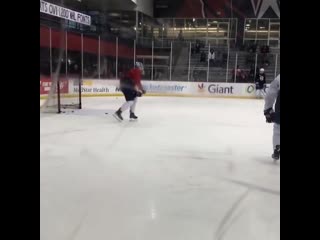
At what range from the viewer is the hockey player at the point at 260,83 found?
11.6 metres

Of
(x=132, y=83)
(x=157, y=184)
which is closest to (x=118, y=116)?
(x=132, y=83)

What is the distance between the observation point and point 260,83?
11766mm

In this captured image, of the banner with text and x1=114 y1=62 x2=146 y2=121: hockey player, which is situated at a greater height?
the banner with text

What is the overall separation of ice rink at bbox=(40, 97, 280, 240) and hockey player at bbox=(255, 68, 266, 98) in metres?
6.39

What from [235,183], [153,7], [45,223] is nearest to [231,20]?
[153,7]

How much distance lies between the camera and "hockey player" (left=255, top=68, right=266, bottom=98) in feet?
38.0

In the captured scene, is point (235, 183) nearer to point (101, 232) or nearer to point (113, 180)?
point (113, 180)

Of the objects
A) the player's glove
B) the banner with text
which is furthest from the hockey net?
the player's glove

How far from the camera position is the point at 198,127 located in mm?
5945

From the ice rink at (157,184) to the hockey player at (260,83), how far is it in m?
6.39

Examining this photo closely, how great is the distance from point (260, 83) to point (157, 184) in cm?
960

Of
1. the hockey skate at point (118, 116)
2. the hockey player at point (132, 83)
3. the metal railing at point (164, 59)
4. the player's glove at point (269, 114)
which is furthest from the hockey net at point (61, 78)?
the player's glove at point (269, 114)

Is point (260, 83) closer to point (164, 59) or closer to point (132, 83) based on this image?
point (164, 59)

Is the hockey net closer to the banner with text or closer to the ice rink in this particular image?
the banner with text
